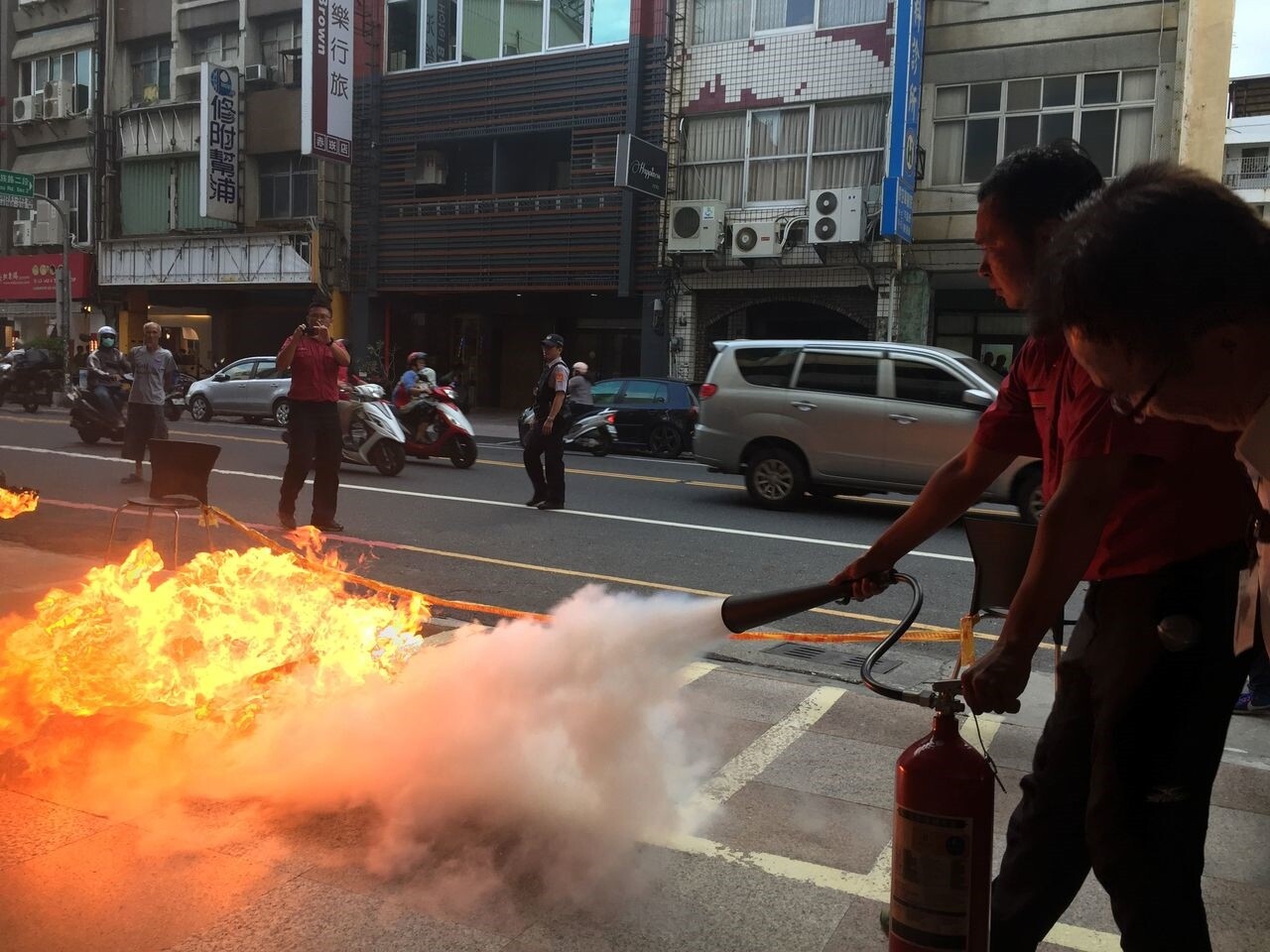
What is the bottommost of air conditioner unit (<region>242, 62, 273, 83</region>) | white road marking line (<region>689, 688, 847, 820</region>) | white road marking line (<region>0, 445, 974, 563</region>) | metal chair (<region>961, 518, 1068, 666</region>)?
white road marking line (<region>689, 688, 847, 820</region>)

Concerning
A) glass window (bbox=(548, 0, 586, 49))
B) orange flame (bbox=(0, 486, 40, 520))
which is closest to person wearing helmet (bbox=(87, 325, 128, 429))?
orange flame (bbox=(0, 486, 40, 520))

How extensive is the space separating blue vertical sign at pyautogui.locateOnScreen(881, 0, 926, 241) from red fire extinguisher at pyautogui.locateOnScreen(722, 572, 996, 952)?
18312 mm

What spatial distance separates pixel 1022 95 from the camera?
19844 mm

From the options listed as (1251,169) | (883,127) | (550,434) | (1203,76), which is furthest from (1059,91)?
(1251,169)

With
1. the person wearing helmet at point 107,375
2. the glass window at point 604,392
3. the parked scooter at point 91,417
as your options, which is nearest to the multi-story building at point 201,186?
the glass window at point 604,392

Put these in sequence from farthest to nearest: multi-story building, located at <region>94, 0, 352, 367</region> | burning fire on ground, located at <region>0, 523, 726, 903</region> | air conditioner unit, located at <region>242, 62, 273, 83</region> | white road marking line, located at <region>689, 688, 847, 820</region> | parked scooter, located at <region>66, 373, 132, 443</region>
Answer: air conditioner unit, located at <region>242, 62, 273, 83</region> < multi-story building, located at <region>94, 0, 352, 367</region> < parked scooter, located at <region>66, 373, 132, 443</region> < white road marking line, located at <region>689, 688, 847, 820</region> < burning fire on ground, located at <region>0, 523, 726, 903</region>

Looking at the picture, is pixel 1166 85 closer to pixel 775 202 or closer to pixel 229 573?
pixel 775 202

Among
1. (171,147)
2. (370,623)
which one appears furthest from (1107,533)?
(171,147)

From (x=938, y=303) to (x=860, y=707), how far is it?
60.5 feet

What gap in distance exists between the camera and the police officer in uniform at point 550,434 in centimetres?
1048

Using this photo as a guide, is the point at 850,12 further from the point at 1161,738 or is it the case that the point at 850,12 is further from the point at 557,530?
the point at 1161,738

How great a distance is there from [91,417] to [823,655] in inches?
492

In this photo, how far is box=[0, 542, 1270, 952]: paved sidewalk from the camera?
2.75 m

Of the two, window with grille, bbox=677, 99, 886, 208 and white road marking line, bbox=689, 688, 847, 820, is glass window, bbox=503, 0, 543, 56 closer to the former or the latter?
window with grille, bbox=677, 99, 886, 208
